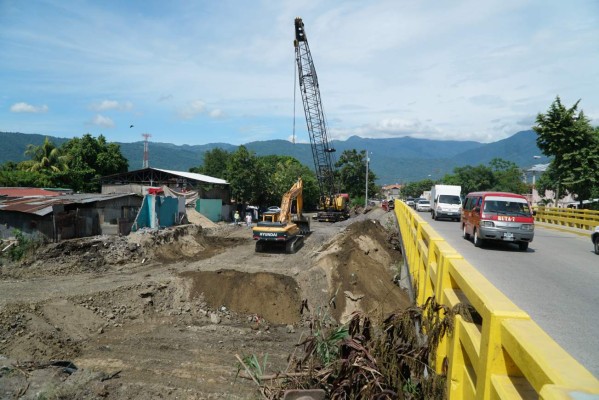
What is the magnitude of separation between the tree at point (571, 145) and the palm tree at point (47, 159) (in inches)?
1846

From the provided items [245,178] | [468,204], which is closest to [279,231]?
[468,204]

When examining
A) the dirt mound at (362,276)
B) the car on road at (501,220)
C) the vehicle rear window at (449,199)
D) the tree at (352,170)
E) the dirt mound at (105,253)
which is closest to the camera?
the dirt mound at (362,276)

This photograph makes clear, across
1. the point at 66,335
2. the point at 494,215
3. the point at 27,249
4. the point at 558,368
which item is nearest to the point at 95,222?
the point at 27,249

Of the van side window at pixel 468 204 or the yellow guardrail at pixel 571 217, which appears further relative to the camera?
the yellow guardrail at pixel 571 217

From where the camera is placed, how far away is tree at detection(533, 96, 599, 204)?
27.0m

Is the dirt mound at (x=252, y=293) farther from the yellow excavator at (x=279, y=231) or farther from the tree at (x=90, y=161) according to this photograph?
the tree at (x=90, y=161)

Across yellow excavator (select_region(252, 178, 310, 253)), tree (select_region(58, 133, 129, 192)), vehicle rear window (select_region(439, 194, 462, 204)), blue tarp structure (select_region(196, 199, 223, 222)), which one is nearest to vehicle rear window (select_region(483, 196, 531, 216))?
yellow excavator (select_region(252, 178, 310, 253))

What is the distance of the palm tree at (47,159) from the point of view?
160 feet

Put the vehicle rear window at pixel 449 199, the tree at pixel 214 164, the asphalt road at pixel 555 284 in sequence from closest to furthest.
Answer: the asphalt road at pixel 555 284 → the vehicle rear window at pixel 449 199 → the tree at pixel 214 164

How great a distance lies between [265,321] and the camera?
1330 cm

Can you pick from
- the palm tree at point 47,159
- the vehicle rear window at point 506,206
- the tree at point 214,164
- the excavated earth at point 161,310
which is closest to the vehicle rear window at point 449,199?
the excavated earth at point 161,310

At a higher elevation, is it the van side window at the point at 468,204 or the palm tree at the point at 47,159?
the palm tree at the point at 47,159

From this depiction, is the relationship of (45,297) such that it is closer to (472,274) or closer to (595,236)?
(472,274)

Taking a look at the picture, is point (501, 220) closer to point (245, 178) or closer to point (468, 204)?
point (468, 204)
